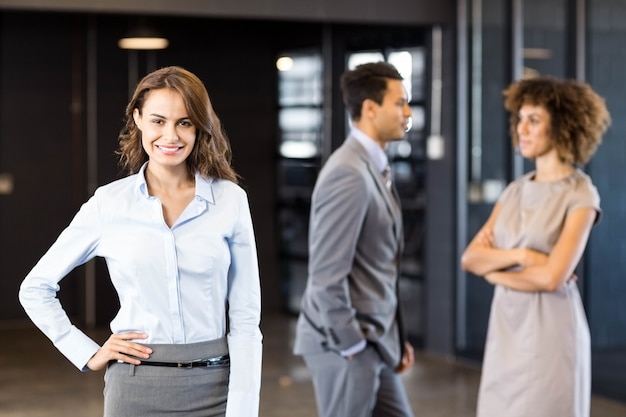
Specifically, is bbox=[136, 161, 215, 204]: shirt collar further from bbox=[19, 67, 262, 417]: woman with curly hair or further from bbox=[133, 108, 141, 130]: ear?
bbox=[133, 108, 141, 130]: ear

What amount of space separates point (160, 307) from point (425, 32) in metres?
5.80

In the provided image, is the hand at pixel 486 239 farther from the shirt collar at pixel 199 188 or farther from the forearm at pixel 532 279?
the shirt collar at pixel 199 188

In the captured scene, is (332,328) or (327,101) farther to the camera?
(327,101)

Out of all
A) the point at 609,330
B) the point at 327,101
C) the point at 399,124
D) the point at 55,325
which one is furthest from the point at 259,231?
the point at 55,325

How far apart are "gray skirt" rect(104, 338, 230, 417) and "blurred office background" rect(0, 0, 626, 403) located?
4297mm

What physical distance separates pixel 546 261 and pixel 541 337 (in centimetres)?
26

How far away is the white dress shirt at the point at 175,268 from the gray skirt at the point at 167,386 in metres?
0.03

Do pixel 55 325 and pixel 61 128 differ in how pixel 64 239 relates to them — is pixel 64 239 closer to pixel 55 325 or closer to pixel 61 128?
pixel 55 325

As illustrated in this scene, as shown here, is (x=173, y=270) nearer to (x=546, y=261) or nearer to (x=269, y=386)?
(x=546, y=261)

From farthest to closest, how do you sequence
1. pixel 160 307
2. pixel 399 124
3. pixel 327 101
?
pixel 327 101 → pixel 399 124 → pixel 160 307

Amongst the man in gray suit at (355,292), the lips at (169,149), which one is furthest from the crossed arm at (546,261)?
the lips at (169,149)

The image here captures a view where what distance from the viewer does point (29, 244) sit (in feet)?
30.9

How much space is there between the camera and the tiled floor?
6.30 m

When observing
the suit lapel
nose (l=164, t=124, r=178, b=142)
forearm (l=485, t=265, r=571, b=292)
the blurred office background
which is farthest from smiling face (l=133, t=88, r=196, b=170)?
the blurred office background
